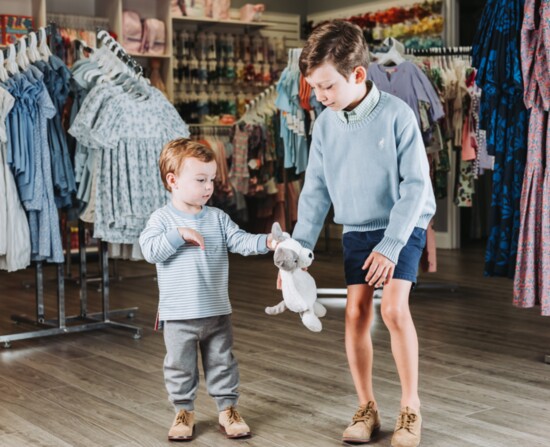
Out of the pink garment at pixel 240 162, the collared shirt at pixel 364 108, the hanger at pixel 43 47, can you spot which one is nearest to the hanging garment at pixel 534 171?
the collared shirt at pixel 364 108

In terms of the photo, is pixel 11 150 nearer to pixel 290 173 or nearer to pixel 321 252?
pixel 290 173

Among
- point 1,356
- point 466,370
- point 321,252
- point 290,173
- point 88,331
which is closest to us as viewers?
point 466,370

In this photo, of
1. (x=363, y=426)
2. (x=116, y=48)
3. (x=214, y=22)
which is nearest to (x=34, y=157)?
(x=116, y=48)

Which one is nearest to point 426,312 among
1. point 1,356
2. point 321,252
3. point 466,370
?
point 466,370

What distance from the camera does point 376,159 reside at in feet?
8.47

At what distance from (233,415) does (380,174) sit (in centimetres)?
93

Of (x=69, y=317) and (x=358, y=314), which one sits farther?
(x=69, y=317)

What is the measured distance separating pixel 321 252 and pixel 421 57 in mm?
2405

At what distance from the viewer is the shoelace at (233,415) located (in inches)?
110

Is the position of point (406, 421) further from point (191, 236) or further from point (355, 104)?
point (355, 104)

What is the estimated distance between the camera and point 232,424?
2.79 m

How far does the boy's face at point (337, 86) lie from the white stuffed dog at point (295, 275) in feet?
1.33

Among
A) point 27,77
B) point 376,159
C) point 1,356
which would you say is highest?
point 27,77

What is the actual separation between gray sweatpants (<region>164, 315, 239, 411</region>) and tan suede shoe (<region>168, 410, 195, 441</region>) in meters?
0.02
